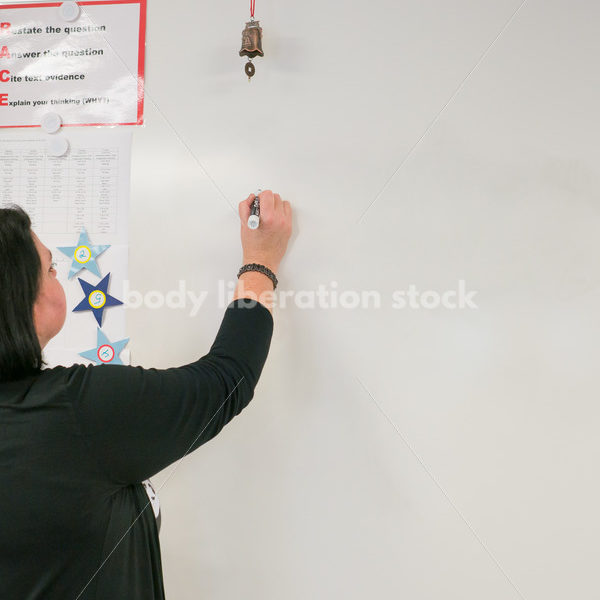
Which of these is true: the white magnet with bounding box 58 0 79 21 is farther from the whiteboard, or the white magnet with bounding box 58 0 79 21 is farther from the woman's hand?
the woman's hand

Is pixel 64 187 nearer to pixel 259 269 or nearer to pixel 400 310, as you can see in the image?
pixel 259 269

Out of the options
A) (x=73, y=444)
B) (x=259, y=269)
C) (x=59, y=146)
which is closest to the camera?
(x=73, y=444)

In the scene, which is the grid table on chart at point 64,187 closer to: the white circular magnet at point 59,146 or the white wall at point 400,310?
the white circular magnet at point 59,146

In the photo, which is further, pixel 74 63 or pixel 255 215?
pixel 74 63

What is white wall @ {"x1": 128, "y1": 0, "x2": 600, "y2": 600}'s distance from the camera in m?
0.97

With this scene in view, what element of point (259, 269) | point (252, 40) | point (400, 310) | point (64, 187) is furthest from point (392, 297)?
point (64, 187)

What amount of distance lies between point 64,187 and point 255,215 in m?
0.42

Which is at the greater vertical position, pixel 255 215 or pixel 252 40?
pixel 252 40

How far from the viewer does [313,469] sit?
3.34ft

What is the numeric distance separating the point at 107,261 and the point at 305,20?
604 mm

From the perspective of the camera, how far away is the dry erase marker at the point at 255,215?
0.97 metres

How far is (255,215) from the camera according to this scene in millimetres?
986

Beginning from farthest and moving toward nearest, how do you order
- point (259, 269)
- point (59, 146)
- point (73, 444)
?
point (59, 146)
point (259, 269)
point (73, 444)

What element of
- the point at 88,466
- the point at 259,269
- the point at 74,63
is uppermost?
the point at 74,63
